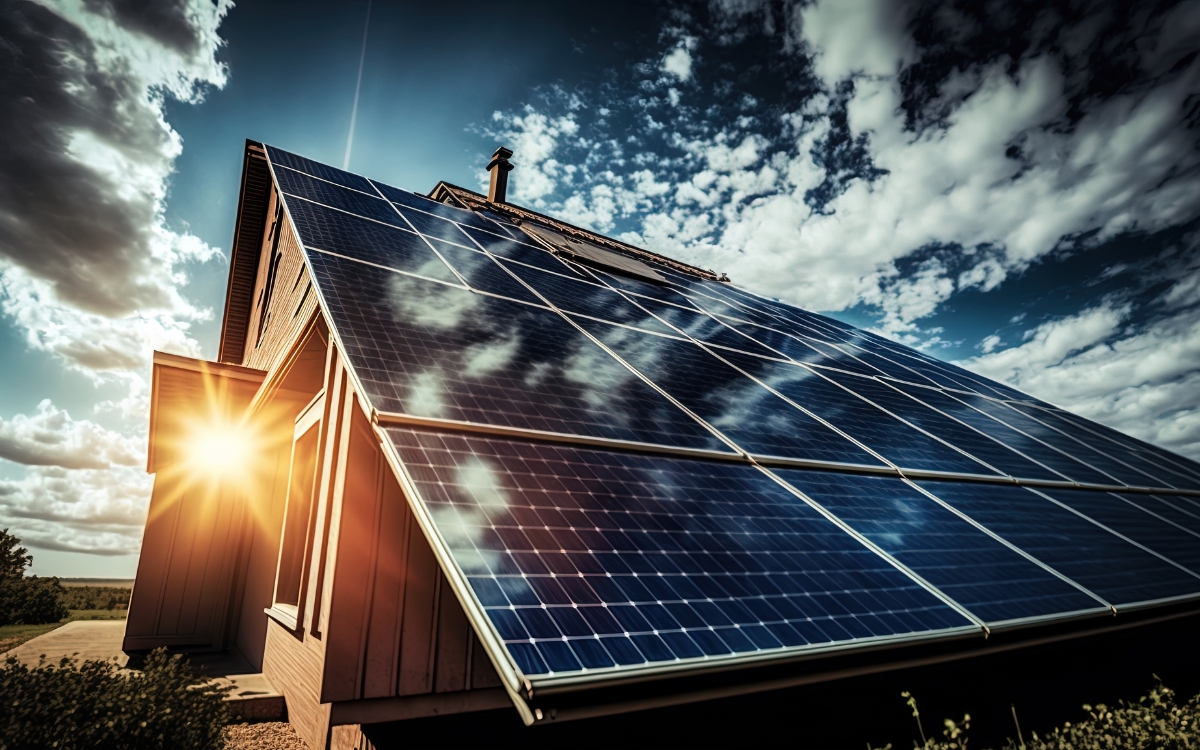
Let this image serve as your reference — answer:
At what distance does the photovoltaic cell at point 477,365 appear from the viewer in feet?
13.9

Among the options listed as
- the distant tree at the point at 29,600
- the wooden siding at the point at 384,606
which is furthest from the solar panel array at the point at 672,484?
the distant tree at the point at 29,600

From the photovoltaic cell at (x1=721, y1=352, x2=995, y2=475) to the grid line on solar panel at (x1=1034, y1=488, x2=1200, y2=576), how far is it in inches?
49.3

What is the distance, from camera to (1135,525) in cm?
748

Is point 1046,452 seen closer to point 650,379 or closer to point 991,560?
point 991,560

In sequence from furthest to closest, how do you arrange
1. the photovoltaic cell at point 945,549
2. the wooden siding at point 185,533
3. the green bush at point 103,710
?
the wooden siding at point 185,533
the photovoltaic cell at point 945,549
the green bush at point 103,710

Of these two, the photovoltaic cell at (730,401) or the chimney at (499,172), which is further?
the chimney at (499,172)

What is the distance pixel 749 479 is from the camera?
4.86 metres

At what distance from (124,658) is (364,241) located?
856 cm

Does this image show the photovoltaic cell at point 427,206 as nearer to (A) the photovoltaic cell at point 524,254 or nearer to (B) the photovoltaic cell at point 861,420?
(A) the photovoltaic cell at point 524,254

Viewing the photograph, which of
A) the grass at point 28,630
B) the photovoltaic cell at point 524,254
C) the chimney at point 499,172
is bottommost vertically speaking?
the grass at point 28,630

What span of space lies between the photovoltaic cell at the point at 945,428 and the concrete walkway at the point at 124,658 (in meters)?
9.50

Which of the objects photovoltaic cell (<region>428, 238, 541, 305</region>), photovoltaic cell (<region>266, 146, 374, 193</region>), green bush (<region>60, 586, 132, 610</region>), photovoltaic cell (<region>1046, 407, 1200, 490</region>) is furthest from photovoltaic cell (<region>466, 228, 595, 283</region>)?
green bush (<region>60, 586, 132, 610</region>)

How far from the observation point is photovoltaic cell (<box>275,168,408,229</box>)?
8305 millimetres

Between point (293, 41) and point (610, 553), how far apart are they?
11481mm
